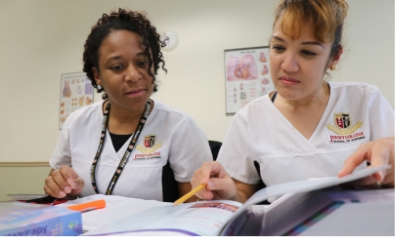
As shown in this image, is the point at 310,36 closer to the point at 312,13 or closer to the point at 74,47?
the point at 312,13

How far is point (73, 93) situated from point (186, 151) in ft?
7.14

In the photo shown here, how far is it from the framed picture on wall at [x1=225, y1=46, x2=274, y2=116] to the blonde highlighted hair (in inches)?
58.5

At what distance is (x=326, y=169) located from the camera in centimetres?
81

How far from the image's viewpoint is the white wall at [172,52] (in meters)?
2.11

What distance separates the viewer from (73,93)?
2.84 m

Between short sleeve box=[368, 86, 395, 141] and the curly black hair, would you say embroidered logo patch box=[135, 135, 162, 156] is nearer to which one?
the curly black hair

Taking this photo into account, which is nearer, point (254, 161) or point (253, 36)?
point (254, 161)

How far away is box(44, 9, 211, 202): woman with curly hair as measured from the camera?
1007mm

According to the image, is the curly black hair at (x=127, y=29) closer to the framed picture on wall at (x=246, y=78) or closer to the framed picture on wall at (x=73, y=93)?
the framed picture on wall at (x=246, y=78)

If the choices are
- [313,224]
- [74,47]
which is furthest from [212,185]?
[74,47]

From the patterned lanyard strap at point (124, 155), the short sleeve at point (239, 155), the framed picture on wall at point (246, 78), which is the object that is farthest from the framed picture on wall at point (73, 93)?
the short sleeve at point (239, 155)

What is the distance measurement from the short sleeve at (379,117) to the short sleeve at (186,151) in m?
0.53

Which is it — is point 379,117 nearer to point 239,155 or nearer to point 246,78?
point 239,155

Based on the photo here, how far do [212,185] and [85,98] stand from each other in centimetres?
242
